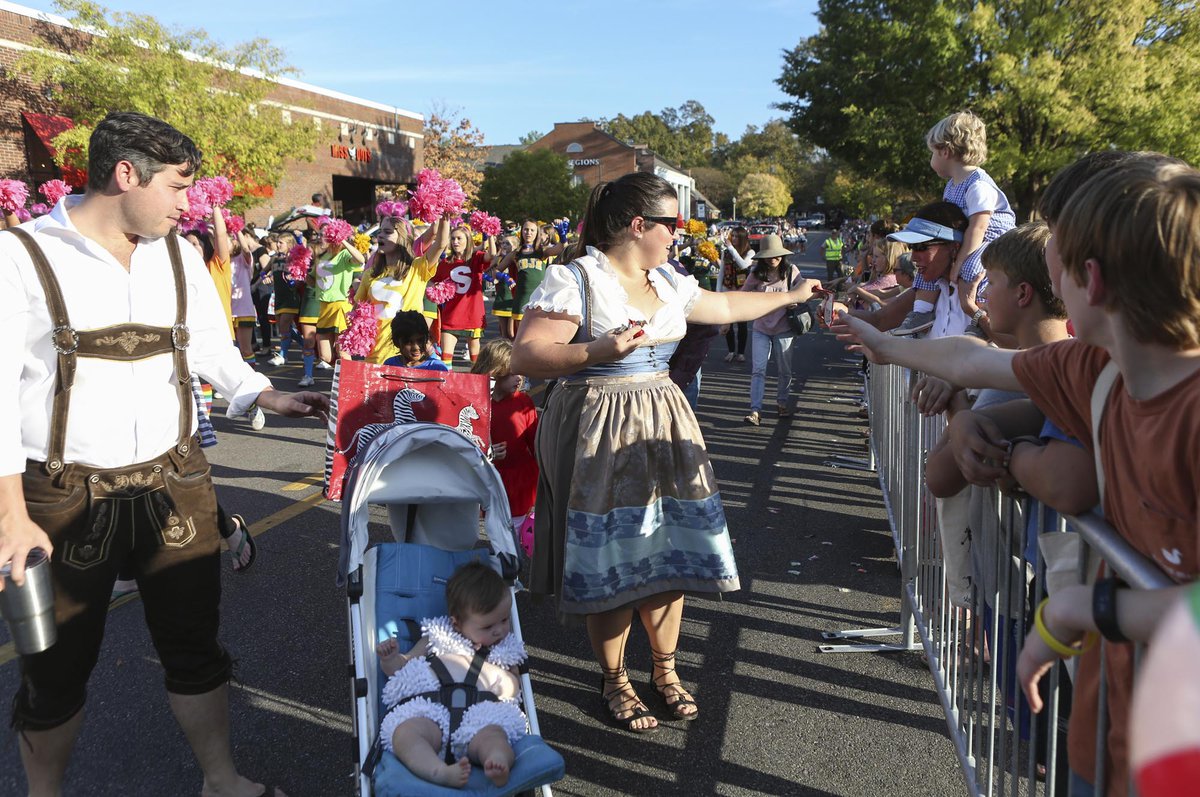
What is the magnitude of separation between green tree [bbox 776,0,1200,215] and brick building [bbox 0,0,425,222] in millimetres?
19548

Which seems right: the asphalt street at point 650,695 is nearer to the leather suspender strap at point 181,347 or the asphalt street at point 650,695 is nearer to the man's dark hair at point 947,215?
the leather suspender strap at point 181,347

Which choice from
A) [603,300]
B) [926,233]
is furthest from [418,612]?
[926,233]

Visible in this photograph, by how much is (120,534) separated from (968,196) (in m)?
4.66

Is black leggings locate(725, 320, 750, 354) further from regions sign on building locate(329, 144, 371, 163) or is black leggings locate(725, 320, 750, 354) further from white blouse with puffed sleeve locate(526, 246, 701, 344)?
regions sign on building locate(329, 144, 371, 163)

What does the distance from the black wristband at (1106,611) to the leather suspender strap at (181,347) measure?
261 cm

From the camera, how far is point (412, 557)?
344 cm

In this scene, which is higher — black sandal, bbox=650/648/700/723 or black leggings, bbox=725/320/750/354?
black leggings, bbox=725/320/750/354

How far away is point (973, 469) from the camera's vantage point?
2.18 m

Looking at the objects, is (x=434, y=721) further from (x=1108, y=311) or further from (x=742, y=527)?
(x=742, y=527)

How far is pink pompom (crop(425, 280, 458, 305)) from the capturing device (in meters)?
9.63

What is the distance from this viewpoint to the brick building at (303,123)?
27266mm

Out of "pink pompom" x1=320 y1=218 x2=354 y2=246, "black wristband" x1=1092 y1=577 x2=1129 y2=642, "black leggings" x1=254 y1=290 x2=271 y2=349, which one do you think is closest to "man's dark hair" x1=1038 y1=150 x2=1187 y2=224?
"black wristband" x1=1092 y1=577 x2=1129 y2=642

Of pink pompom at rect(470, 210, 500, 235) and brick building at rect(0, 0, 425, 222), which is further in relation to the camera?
brick building at rect(0, 0, 425, 222)

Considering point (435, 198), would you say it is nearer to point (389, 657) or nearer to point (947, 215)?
point (947, 215)
